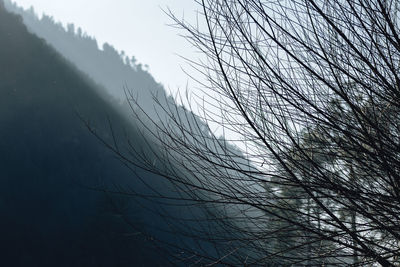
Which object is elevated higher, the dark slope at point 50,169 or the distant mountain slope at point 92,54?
the distant mountain slope at point 92,54

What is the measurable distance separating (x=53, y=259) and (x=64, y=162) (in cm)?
930

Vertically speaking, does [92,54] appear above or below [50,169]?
above

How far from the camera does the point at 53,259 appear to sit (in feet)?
70.5

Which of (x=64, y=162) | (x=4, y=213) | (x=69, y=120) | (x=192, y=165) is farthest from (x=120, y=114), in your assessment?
(x=192, y=165)

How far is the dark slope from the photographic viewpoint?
72.7 feet

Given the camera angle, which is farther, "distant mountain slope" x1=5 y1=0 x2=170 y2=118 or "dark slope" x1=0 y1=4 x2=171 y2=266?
"distant mountain slope" x1=5 y1=0 x2=170 y2=118

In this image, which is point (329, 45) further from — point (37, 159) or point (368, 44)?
point (37, 159)

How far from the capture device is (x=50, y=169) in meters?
27.9

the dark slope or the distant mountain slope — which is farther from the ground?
the distant mountain slope

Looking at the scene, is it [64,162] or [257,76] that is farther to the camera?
[64,162]

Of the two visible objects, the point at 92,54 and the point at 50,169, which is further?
the point at 92,54

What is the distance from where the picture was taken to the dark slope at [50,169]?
22.2m

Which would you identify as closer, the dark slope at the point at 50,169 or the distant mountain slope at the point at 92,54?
the dark slope at the point at 50,169

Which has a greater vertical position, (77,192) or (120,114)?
(120,114)
